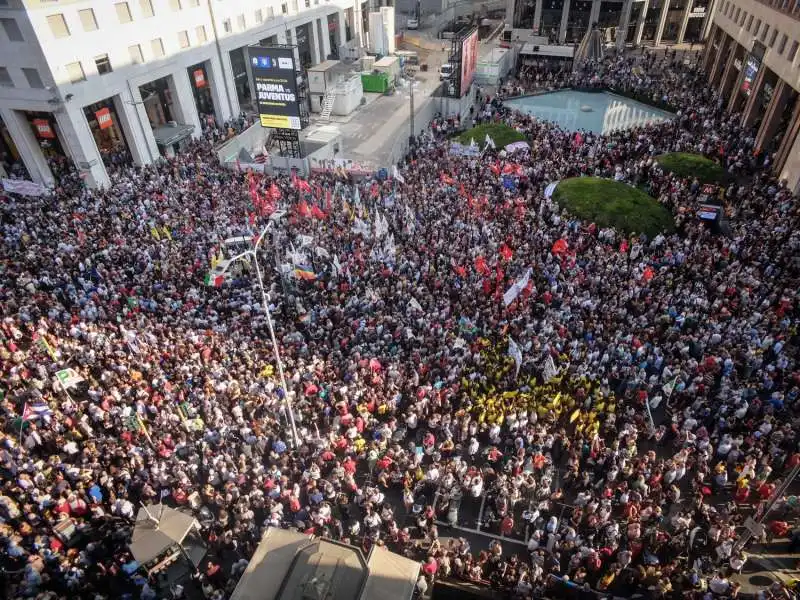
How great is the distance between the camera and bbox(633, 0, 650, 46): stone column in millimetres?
63791

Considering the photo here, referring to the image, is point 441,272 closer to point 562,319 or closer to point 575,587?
point 562,319

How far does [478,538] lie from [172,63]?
3882 centimetres

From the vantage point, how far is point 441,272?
21.0 m

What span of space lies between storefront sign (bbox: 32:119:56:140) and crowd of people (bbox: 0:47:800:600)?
33.9ft

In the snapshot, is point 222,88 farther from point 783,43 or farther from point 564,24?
point 564,24

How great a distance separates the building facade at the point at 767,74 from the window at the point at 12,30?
42.2 metres

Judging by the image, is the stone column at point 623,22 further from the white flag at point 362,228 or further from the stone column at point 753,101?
the white flag at point 362,228

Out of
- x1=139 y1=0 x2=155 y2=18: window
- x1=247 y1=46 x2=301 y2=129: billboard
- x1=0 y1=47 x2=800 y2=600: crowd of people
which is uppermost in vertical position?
x1=139 y1=0 x2=155 y2=18: window

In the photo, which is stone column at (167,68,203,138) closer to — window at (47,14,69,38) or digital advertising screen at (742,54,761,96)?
window at (47,14,69,38)

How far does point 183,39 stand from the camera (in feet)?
128

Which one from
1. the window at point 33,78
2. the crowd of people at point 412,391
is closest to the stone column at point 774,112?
the crowd of people at point 412,391

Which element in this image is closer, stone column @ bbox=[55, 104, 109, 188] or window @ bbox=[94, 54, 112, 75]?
stone column @ bbox=[55, 104, 109, 188]

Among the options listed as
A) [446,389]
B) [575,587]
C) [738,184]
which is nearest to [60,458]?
[446,389]

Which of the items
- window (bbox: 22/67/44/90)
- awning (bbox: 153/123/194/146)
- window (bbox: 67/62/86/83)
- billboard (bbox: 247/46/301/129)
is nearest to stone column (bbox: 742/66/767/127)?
billboard (bbox: 247/46/301/129)
